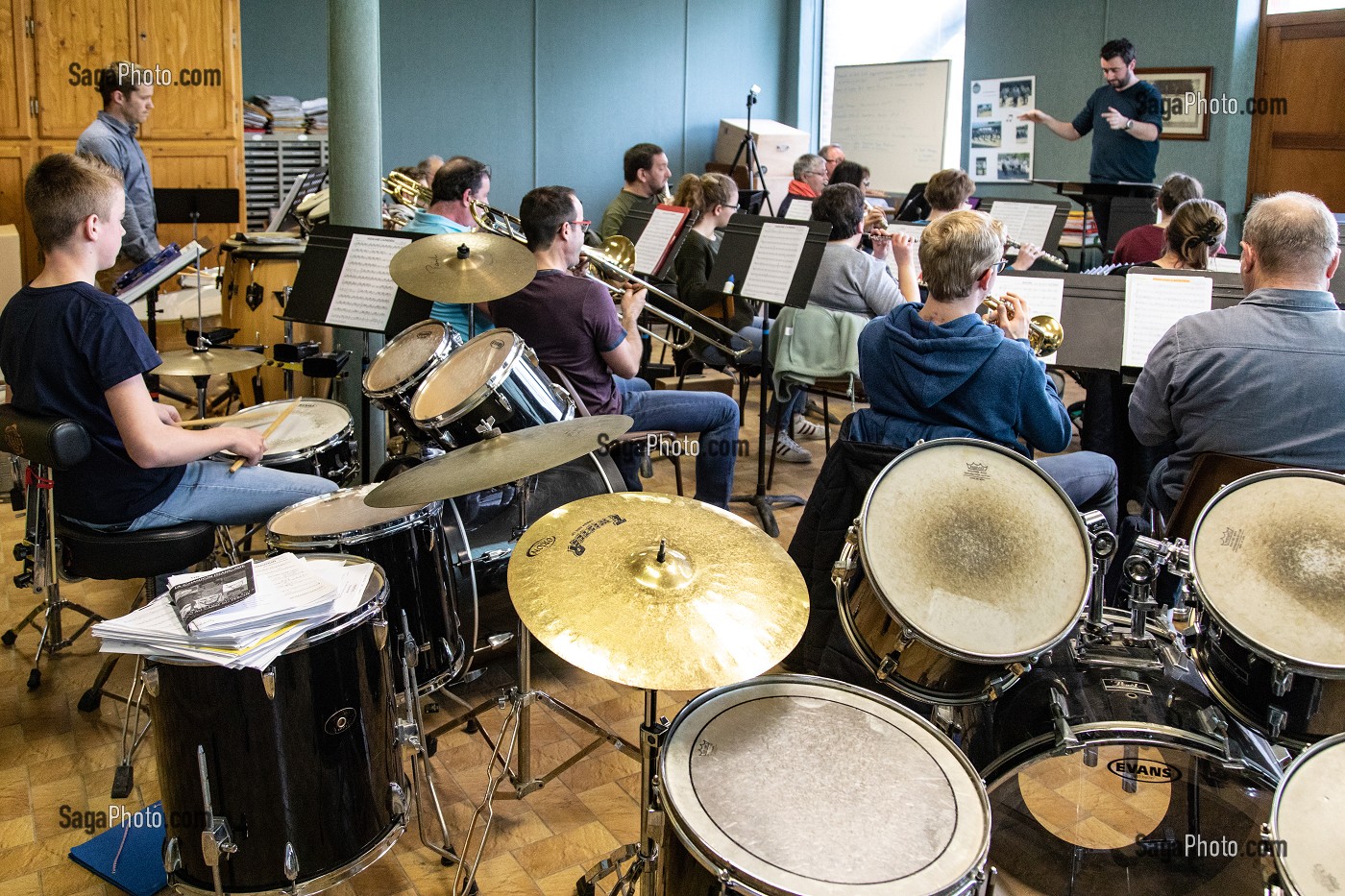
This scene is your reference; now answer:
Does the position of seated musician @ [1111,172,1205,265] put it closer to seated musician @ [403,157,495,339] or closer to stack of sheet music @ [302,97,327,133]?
seated musician @ [403,157,495,339]

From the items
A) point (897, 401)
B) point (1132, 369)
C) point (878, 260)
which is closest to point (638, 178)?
point (878, 260)

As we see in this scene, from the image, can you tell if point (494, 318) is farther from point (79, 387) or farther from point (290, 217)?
point (290, 217)

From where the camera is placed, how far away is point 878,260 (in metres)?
4.85

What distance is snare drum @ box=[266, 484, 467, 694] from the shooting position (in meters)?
2.49

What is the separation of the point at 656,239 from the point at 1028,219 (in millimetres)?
1951

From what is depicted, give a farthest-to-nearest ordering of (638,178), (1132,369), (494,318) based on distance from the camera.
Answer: (638,178), (494,318), (1132,369)

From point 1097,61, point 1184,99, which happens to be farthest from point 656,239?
point 1097,61

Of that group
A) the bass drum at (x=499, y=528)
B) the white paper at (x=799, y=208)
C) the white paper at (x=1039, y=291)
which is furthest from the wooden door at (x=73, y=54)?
the white paper at (x=1039, y=291)

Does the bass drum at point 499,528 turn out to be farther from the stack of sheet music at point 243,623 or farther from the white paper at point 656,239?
the white paper at point 656,239

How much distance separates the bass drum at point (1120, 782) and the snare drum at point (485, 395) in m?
1.38

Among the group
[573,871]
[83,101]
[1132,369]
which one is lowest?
[573,871]

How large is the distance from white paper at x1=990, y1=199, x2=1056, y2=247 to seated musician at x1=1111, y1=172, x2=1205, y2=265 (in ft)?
1.81

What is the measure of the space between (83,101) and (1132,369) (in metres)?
6.79

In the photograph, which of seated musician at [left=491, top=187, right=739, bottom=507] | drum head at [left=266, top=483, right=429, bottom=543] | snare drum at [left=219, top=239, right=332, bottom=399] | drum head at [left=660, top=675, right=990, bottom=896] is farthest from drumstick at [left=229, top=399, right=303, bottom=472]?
drum head at [left=660, top=675, right=990, bottom=896]
